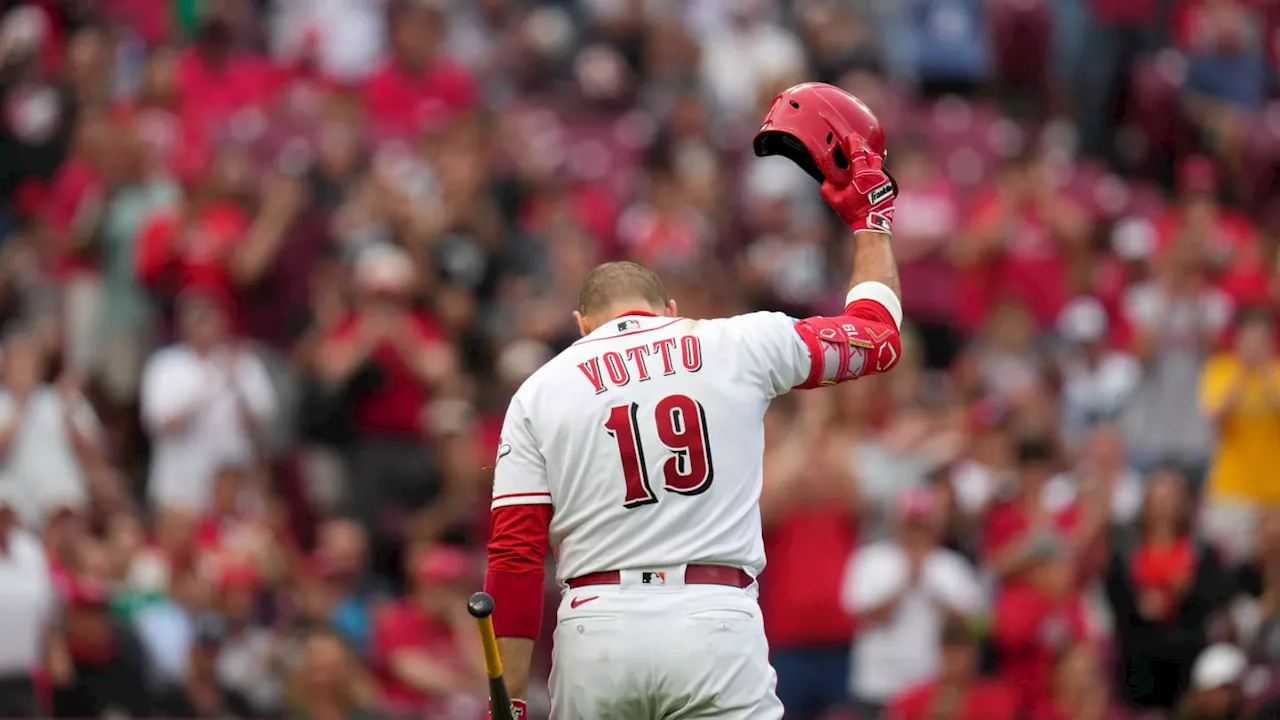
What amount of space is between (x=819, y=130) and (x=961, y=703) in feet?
19.1

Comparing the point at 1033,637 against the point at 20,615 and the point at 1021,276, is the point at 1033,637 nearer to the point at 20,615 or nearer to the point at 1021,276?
the point at 1021,276

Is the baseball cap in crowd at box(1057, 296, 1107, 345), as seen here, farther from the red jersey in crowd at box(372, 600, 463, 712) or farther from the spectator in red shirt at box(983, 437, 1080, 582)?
the red jersey in crowd at box(372, 600, 463, 712)

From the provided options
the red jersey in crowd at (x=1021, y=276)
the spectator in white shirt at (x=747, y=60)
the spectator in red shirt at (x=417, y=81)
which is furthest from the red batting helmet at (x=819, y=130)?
the spectator in white shirt at (x=747, y=60)

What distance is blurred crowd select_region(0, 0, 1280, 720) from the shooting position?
498 inches

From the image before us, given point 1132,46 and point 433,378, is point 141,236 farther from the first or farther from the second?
point 1132,46

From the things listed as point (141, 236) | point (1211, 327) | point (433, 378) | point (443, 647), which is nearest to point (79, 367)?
point (141, 236)

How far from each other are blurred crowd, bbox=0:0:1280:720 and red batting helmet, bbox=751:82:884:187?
560 cm

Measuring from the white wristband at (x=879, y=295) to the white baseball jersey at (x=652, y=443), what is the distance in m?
0.40

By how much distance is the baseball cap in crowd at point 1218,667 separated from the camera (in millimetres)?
12523

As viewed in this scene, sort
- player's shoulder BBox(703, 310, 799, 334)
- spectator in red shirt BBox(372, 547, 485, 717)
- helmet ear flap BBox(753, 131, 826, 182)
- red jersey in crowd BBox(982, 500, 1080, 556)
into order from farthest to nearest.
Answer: red jersey in crowd BBox(982, 500, 1080, 556), spectator in red shirt BBox(372, 547, 485, 717), helmet ear flap BBox(753, 131, 826, 182), player's shoulder BBox(703, 310, 799, 334)

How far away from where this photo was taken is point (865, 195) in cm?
731

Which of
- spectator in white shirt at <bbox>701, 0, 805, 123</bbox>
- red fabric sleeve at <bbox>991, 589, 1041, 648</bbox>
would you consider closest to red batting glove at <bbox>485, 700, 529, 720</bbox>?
red fabric sleeve at <bbox>991, 589, 1041, 648</bbox>

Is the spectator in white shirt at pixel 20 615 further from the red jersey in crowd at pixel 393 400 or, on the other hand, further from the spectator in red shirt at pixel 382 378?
the red jersey in crowd at pixel 393 400

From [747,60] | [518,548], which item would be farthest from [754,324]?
[747,60]
